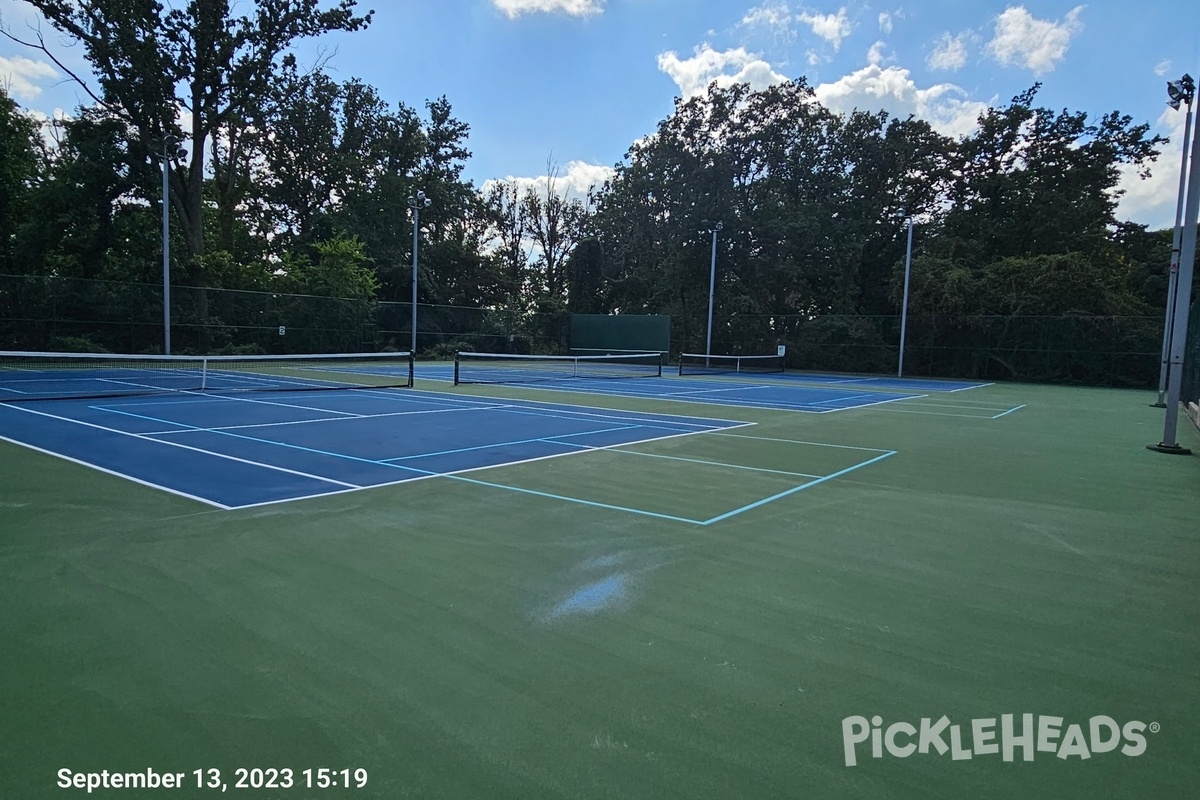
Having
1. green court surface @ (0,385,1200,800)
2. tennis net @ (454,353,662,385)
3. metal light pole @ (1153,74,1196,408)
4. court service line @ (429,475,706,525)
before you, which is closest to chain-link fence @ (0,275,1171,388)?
tennis net @ (454,353,662,385)

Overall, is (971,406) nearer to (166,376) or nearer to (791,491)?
(791,491)

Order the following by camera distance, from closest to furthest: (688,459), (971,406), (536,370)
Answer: (688,459)
(971,406)
(536,370)

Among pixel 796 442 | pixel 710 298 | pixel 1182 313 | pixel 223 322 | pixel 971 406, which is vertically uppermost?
pixel 710 298

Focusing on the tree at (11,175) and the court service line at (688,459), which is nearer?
the court service line at (688,459)

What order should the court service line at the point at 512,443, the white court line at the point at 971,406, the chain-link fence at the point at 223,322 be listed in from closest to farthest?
the court service line at the point at 512,443 < the white court line at the point at 971,406 < the chain-link fence at the point at 223,322

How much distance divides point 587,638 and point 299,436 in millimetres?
6885

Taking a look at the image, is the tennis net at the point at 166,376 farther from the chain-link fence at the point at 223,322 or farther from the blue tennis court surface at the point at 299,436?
the chain-link fence at the point at 223,322

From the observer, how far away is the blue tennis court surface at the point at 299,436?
6.55 meters

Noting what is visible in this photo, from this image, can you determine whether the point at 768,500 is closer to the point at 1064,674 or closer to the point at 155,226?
the point at 1064,674

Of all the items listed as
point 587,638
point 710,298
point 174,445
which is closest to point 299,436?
point 174,445

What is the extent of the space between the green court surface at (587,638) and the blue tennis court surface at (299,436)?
0.65m

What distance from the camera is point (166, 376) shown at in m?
18.1

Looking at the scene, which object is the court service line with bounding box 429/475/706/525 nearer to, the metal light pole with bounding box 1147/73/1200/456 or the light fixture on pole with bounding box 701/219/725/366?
the metal light pole with bounding box 1147/73/1200/456

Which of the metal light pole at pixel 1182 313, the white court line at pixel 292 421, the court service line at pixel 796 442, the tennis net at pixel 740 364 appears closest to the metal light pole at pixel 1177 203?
the metal light pole at pixel 1182 313
